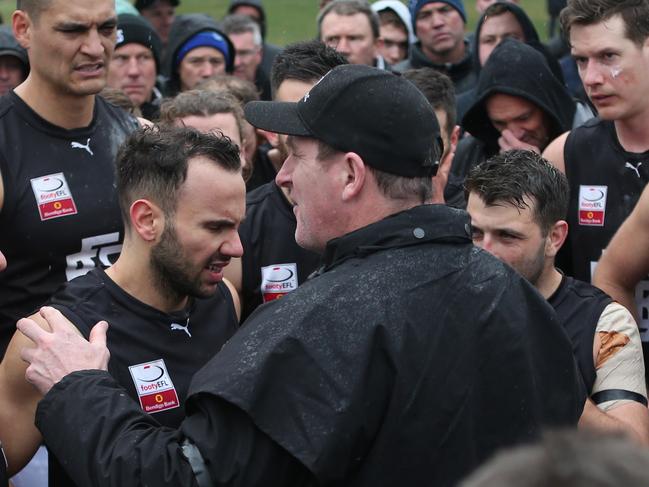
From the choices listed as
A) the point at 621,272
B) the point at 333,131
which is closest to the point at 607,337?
the point at 621,272

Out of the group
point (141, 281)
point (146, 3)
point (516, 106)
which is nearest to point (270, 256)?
point (141, 281)

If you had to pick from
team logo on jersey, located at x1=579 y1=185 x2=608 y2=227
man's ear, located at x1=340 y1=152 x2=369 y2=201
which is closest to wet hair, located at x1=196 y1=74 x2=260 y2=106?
team logo on jersey, located at x1=579 y1=185 x2=608 y2=227

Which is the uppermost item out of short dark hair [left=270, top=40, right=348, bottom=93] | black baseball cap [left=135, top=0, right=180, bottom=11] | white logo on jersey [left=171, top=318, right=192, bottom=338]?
short dark hair [left=270, top=40, right=348, bottom=93]

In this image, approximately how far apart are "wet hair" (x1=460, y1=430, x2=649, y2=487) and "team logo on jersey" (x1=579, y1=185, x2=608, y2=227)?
12.9 ft

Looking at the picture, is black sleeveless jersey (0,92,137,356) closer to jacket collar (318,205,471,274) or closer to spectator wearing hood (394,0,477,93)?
jacket collar (318,205,471,274)

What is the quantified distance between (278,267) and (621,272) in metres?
1.44

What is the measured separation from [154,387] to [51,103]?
1.58 metres

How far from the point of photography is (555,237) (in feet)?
13.8

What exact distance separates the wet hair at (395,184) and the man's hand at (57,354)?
748mm

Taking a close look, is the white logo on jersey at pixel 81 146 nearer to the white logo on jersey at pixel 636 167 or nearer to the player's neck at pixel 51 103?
the player's neck at pixel 51 103

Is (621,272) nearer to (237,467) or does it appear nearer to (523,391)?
Result: (523,391)

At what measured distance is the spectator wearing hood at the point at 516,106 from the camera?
19.1 ft

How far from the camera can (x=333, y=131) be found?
2.52m

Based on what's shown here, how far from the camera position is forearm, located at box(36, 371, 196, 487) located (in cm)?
233
